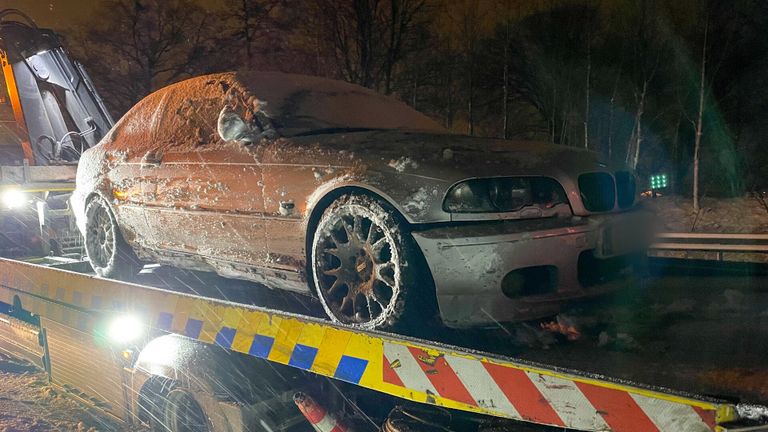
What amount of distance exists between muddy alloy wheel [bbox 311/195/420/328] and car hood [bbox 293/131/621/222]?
4.9 inches

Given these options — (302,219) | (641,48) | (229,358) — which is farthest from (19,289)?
(641,48)

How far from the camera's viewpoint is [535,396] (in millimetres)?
2090

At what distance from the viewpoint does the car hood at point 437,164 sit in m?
2.75

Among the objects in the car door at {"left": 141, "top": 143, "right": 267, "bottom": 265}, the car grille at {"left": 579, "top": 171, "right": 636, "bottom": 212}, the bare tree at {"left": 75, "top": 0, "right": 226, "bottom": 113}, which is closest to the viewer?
the car grille at {"left": 579, "top": 171, "right": 636, "bottom": 212}

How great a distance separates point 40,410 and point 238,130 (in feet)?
11.2

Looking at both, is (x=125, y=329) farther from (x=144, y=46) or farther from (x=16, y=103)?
(x=144, y=46)

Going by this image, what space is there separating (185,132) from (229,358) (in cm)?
159

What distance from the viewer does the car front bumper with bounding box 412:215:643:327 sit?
2.62 meters

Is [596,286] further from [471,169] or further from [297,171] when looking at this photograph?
[297,171]

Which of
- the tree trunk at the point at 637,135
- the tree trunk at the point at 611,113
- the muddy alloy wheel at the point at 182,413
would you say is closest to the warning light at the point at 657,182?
the tree trunk at the point at 637,135

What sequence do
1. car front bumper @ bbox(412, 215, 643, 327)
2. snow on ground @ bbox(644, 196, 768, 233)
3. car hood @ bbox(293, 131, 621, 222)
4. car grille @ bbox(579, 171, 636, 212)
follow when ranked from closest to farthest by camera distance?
1. car front bumper @ bbox(412, 215, 643, 327)
2. car hood @ bbox(293, 131, 621, 222)
3. car grille @ bbox(579, 171, 636, 212)
4. snow on ground @ bbox(644, 196, 768, 233)

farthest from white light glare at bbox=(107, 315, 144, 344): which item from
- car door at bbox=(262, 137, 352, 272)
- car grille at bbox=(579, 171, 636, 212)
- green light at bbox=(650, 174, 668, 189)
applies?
green light at bbox=(650, 174, 668, 189)

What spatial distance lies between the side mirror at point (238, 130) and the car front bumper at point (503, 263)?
1.31 m

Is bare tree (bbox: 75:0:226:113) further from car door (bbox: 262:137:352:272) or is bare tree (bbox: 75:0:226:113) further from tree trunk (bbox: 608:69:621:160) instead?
car door (bbox: 262:137:352:272)
